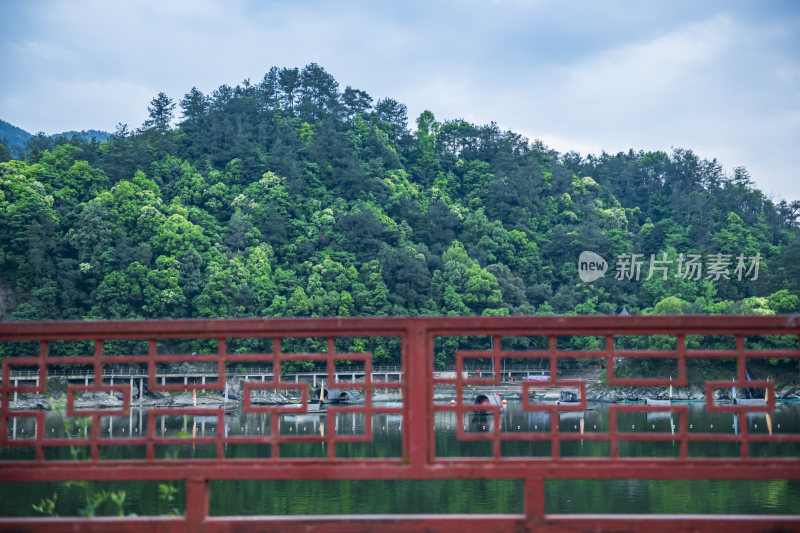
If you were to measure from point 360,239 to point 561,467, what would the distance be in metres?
59.3

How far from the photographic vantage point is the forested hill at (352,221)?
52.5m

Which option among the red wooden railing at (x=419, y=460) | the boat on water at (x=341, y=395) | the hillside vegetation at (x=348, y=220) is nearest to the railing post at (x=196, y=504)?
the red wooden railing at (x=419, y=460)

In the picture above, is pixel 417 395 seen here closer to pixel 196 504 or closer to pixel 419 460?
pixel 419 460

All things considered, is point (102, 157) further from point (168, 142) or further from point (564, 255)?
point (564, 255)

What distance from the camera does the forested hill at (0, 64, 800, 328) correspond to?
52469 millimetres

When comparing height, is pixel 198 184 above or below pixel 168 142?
below

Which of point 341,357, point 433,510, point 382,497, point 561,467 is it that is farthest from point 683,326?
point 382,497

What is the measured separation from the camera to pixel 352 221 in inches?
2475

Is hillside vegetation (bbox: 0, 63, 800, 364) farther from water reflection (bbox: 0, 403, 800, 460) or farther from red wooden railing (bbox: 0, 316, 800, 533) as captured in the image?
red wooden railing (bbox: 0, 316, 800, 533)

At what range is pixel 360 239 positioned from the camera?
6194 cm

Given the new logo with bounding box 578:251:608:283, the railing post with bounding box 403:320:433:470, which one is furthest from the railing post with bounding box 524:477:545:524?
the new logo with bounding box 578:251:608:283

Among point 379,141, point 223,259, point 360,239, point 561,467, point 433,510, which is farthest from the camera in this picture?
point 379,141

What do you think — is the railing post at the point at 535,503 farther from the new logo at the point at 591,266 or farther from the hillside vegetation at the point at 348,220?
the new logo at the point at 591,266

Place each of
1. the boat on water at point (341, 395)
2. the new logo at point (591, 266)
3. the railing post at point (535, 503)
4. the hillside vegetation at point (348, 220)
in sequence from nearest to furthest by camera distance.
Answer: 1. the railing post at point (535, 503)
2. the boat on water at point (341, 395)
3. the hillside vegetation at point (348, 220)
4. the new logo at point (591, 266)
